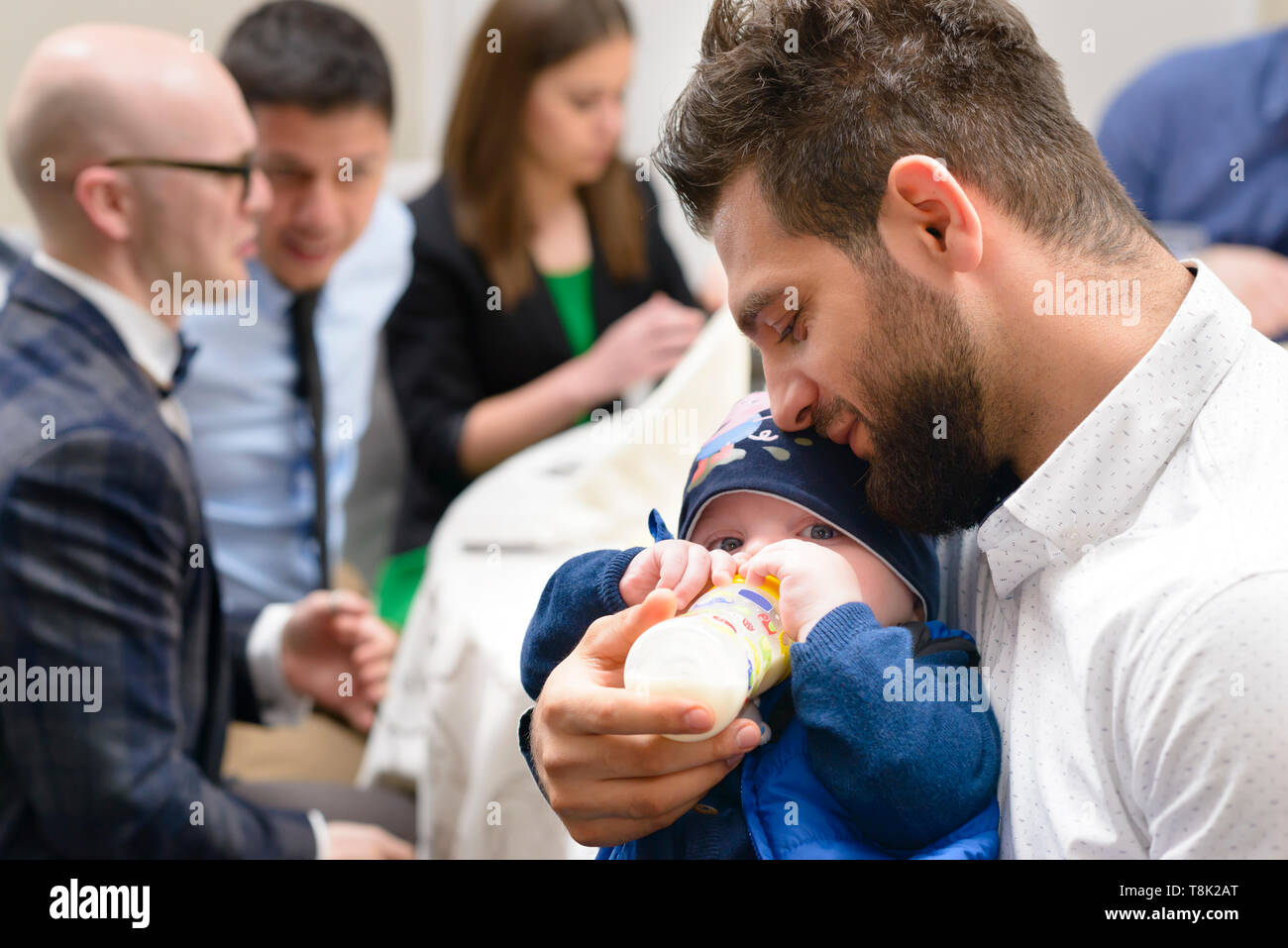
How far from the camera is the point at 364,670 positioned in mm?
1685

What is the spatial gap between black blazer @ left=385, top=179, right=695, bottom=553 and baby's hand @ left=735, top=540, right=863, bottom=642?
1.41m

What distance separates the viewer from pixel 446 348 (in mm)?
2170

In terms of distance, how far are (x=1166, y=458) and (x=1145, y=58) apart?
10.4 feet

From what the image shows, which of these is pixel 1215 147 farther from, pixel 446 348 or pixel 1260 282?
pixel 446 348

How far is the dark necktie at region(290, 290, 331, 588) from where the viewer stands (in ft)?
6.22

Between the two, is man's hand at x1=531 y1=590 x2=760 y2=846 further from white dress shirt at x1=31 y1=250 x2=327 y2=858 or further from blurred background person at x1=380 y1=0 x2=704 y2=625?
blurred background person at x1=380 y1=0 x2=704 y2=625

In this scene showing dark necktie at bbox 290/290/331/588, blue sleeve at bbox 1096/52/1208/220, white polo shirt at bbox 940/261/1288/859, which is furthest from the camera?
blue sleeve at bbox 1096/52/1208/220

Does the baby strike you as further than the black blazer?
No

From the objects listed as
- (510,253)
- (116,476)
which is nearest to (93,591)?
(116,476)

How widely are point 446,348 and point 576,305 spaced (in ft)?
0.88

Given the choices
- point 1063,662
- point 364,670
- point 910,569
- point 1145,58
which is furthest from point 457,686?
point 1145,58

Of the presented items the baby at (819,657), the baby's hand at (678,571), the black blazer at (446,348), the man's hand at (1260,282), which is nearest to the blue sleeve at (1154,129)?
the man's hand at (1260,282)

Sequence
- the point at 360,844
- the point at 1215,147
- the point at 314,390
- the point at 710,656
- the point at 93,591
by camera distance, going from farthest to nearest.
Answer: the point at 1215,147 < the point at 314,390 < the point at 360,844 < the point at 93,591 < the point at 710,656

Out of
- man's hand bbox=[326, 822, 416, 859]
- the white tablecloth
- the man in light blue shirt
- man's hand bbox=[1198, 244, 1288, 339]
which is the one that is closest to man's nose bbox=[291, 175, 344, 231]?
the man in light blue shirt
